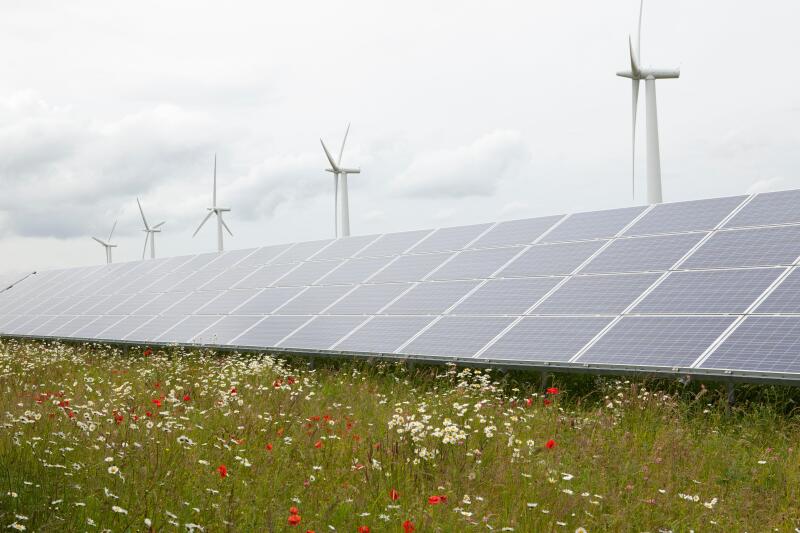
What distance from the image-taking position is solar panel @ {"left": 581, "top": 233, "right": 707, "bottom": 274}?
53.7 ft

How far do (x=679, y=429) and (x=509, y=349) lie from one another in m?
4.30

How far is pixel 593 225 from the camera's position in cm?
1981

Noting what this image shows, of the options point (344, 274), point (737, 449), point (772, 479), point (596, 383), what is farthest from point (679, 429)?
point (344, 274)

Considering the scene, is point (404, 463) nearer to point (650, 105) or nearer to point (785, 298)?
point (785, 298)

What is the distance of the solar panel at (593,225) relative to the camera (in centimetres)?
1917

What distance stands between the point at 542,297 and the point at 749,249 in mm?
3908

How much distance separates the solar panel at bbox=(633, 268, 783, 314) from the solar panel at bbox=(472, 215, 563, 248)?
548 cm

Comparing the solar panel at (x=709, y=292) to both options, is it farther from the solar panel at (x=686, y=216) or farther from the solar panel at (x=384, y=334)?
the solar panel at (x=384, y=334)

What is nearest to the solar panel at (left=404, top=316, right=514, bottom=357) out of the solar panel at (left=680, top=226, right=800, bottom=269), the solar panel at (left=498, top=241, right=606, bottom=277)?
the solar panel at (left=498, top=241, right=606, bottom=277)

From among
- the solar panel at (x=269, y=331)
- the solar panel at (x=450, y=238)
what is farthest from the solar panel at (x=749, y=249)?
the solar panel at (x=269, y=331)

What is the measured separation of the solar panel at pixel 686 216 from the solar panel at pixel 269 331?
8005 mm

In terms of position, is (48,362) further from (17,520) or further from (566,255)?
(17,520)

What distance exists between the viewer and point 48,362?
2077 cm

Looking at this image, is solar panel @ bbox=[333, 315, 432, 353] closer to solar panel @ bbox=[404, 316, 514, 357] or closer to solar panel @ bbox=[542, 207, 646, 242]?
solar panel @ bbox=[404, 316, 514, 357]
